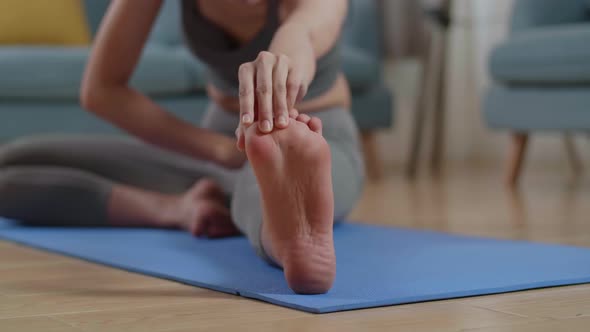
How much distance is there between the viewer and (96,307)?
104 cm

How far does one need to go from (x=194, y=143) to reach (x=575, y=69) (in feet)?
4.33

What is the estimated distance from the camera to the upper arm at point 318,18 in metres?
1.24

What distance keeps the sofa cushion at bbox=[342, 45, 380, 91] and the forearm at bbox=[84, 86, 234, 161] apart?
1.53 meters

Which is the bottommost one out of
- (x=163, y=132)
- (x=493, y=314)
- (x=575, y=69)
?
(x=493, y=314)

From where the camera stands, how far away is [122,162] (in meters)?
1.85

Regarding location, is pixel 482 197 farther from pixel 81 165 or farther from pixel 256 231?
pixel 256 231

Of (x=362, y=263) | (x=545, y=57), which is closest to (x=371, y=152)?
(x=545, y=57)

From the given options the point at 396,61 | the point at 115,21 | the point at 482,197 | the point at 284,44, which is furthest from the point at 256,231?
the point at 396,61

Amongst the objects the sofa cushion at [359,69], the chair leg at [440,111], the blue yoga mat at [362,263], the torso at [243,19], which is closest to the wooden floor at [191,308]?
the blue yoga mat at [362,263]

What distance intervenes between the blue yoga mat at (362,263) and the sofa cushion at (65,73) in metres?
1.06

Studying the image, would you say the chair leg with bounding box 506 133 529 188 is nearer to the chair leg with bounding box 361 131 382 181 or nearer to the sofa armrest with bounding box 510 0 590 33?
the sofa armrest with bounding box 510 0 590 33

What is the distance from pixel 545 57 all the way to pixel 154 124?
1361 mm

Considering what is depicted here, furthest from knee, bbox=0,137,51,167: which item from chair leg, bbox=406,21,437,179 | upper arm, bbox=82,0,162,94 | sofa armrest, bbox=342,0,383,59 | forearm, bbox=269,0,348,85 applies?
chair leg, bbox=406,21,437,179

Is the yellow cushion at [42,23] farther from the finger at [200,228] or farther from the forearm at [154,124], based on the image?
the finger at [200,228]
